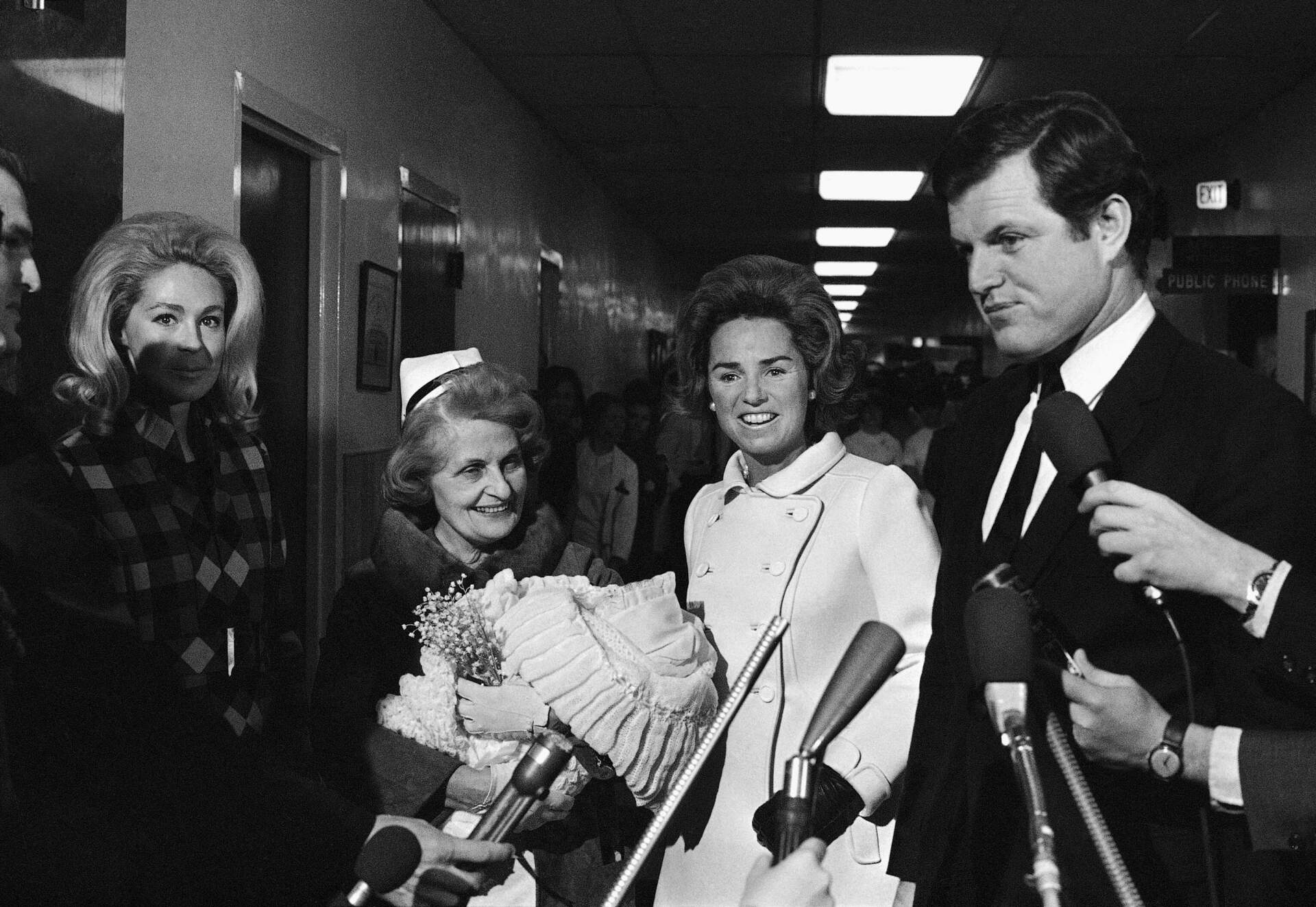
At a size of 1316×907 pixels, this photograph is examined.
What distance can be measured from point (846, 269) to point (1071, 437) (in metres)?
15.8

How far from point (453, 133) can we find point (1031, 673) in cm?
560

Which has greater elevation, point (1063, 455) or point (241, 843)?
point (1063, 455)

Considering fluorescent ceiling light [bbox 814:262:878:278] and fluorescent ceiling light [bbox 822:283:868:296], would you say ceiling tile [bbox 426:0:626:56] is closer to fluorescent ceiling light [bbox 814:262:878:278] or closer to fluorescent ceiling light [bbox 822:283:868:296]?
fluorescent ceiling light [bbox 814:262:878:278]

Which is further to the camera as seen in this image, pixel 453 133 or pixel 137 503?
pixel 453 133

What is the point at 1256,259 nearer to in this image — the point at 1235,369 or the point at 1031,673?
the point at 1235,369

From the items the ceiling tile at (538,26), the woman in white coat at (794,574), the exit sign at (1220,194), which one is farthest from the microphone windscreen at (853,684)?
the exit sign at (1220,194)

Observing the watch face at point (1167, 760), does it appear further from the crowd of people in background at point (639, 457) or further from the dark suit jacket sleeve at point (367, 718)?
the crowd of people in background at point (639, 457)

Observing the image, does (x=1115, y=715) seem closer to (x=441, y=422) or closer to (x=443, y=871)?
(x=443, y=871)

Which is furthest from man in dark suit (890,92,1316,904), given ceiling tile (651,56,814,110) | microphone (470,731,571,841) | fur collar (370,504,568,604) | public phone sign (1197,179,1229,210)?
public phone sign (1197,179,1229,210)

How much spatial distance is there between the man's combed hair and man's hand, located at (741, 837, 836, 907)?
36.6 inches

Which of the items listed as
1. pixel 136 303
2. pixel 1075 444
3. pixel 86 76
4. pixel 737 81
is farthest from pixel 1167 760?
pixel 737 81

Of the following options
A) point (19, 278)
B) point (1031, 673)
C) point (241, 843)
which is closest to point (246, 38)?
point (19, 278)

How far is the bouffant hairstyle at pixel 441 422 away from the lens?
7.90 ft

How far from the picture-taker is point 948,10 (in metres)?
5.75
